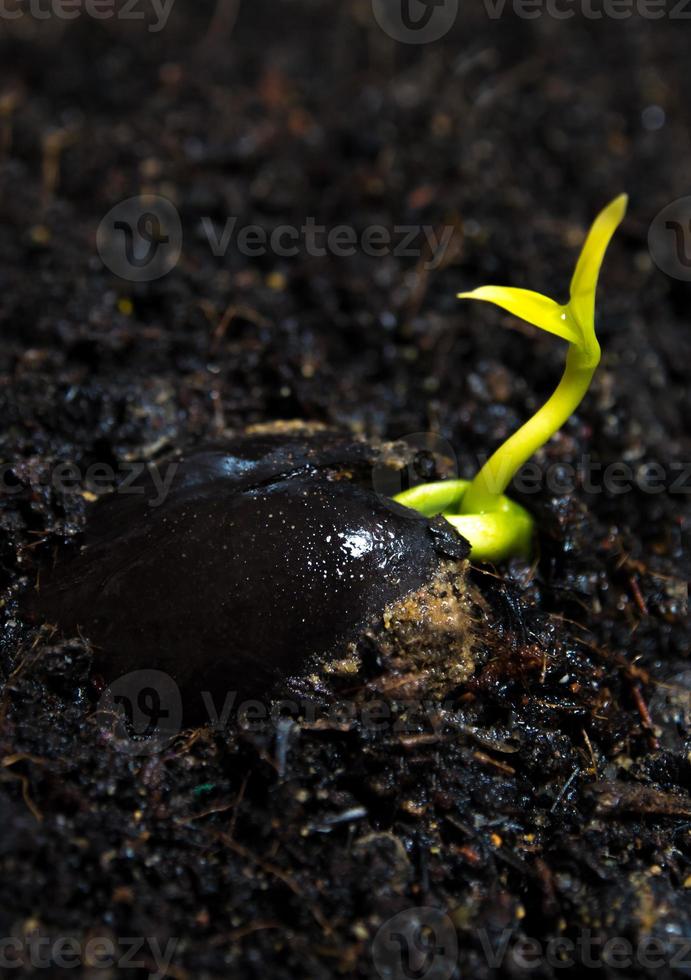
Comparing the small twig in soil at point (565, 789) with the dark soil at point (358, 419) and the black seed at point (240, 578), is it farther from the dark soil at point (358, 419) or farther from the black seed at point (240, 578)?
the black seed at point (240, 578)

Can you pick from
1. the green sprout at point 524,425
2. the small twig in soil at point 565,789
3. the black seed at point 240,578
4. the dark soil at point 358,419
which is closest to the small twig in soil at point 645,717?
the dark soil at point 358,419

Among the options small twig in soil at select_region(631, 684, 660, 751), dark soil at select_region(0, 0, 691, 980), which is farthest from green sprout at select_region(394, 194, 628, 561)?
small twig in soil at select_region(631, 684, 660, 751)

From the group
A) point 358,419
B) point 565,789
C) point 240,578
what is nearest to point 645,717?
point 565,789

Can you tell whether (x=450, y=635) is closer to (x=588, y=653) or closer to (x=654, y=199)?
(x=588, y=653)

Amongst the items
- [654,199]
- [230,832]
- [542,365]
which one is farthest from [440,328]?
[230,832]

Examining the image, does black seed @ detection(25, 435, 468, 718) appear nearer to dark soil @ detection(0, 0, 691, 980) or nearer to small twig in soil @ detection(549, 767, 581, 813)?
dark soil @ detection(0, 0, 691, 980)
